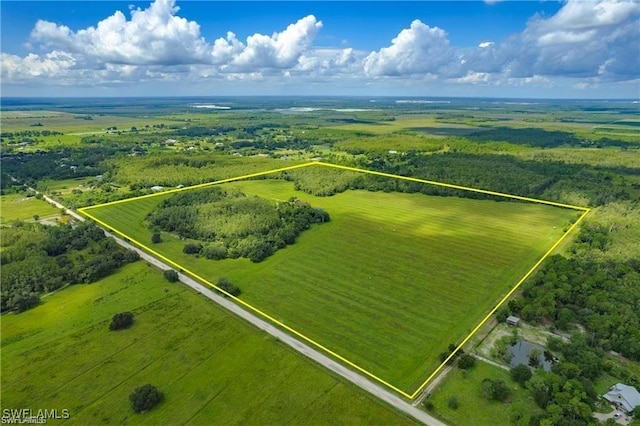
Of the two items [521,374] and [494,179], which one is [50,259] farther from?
[494,179]

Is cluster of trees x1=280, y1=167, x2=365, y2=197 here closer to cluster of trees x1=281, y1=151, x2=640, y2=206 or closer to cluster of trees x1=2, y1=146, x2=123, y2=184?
cluster of trees x1=281, y1=151, x2=640, y2=206

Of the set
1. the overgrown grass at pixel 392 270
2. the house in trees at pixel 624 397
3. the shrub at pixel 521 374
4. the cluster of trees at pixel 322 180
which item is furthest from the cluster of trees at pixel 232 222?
the house in trees at pixel 624 397

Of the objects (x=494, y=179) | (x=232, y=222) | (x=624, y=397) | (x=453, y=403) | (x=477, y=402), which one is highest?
(x=494, y=179)

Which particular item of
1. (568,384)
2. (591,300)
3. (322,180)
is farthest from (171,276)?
(322,180)

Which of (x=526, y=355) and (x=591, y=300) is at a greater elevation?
(x=591, y=300)

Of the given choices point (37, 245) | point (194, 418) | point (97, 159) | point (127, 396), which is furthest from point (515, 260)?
point (97, 159)

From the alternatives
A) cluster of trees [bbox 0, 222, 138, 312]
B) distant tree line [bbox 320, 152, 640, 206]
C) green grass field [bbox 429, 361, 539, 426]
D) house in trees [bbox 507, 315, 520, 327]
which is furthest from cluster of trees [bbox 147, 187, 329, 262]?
house in trees [bbox 507, 315, 520, 327]
